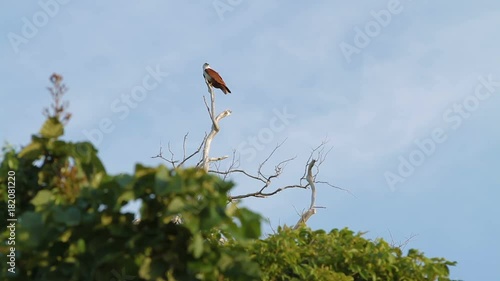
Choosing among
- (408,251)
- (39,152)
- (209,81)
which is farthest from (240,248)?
(209,81)

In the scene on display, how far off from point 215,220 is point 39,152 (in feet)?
4.60

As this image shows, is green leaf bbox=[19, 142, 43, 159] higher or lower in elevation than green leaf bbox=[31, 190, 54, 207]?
higher

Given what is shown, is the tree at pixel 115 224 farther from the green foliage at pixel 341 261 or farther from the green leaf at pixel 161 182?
the green foliage at pixel 341 261

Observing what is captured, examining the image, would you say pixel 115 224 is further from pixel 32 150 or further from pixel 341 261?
pixel 341 261

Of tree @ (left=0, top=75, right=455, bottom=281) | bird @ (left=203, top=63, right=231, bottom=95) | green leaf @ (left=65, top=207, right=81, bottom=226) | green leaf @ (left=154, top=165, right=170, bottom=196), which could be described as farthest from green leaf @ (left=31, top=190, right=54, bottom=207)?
bird @ (left=203, top=63, right=231, bottom=95)

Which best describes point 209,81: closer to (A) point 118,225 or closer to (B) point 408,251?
(B) point 408,251

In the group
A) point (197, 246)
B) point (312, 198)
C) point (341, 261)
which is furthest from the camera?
point (312, 198)

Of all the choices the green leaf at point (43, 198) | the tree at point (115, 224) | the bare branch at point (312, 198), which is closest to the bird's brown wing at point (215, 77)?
the bare branch at point (312, 198)

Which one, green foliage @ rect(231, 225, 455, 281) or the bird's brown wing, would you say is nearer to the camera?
green foliage @ rect(231, 225, 455, 281)

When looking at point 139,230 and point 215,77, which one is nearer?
point 139,230

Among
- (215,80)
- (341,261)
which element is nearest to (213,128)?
(215,80)

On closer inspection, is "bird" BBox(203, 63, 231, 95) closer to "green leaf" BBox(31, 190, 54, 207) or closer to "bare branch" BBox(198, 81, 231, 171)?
"bare branch" BBox(198, 81, 231, 171)

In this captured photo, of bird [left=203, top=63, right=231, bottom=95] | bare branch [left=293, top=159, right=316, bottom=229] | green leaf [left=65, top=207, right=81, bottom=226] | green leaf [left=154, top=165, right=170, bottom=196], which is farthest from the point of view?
bird [left=203, top=63, right=231, bottom=95]

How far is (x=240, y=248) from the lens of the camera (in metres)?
6.12
